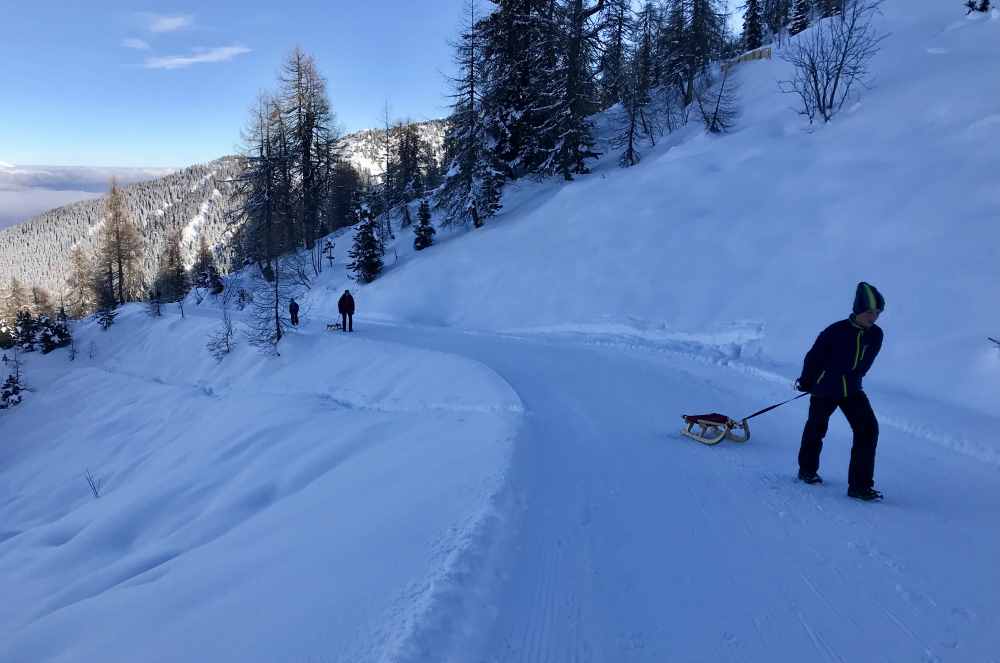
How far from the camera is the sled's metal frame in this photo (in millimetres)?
6070

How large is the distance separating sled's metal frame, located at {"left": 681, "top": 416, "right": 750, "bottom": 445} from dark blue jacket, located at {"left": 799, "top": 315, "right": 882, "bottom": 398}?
1.61m

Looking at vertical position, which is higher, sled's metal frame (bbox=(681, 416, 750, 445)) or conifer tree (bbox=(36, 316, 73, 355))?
sled's metal frame (bbox=(681, 416, 750, 445))

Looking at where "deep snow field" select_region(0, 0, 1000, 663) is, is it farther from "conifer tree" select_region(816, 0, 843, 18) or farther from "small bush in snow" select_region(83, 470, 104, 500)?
"conifer tree" select_region(816, 0, 843, 18)

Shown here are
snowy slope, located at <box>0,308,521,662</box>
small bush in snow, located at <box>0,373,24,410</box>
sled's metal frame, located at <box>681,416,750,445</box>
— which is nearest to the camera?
snowy slope, located at <box>0,308,521,662</box>

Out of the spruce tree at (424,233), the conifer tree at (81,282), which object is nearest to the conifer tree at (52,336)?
the conifer tree at (81,282)

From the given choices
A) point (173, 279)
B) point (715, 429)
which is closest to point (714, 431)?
point (715, 429)

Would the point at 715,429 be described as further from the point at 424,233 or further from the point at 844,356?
the point at 424,233

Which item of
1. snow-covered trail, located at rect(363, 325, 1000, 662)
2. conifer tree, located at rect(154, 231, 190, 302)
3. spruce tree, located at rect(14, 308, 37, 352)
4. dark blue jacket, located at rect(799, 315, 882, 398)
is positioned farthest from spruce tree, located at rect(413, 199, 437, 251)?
spruce tree, located at rect(14, 308, 37, 352)

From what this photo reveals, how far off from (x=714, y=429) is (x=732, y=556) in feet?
9.69

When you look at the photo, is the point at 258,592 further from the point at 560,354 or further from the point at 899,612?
the point at 560,354

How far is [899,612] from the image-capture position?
3002 mm

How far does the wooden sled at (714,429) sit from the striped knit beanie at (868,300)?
2.32m

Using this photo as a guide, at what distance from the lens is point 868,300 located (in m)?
4.22

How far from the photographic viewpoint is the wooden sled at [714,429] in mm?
6078
